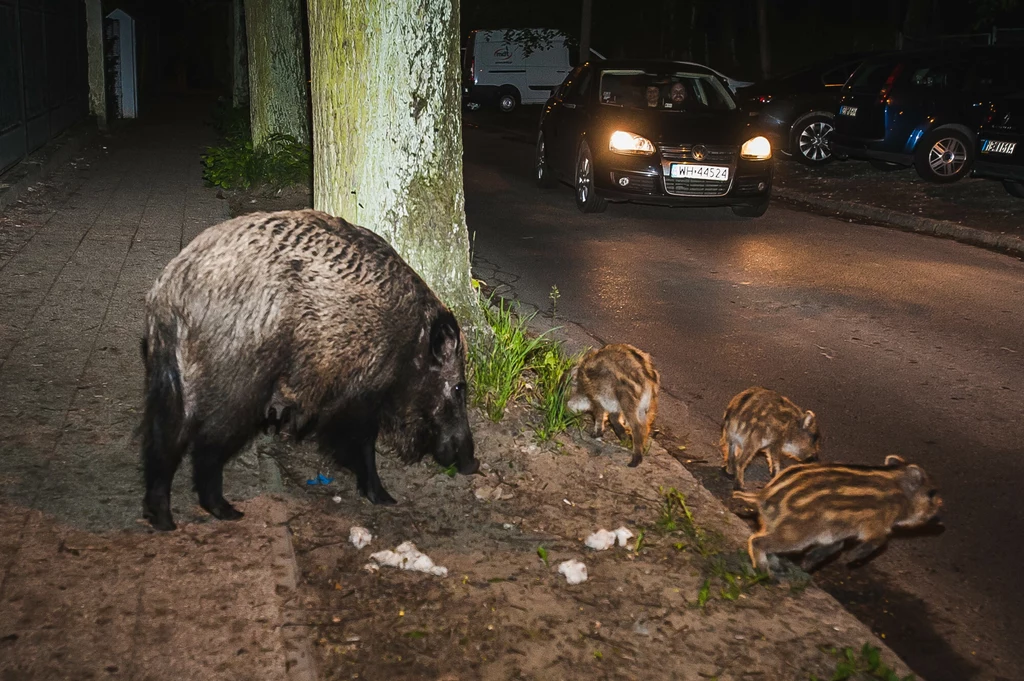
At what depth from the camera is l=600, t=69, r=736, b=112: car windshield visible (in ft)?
44.9

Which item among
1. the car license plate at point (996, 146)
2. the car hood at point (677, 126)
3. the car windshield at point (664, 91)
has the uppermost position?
the car windshield at point (664, 91)

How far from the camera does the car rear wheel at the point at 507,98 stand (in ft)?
104

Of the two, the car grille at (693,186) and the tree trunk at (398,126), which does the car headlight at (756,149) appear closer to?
the car grille at (693,186)

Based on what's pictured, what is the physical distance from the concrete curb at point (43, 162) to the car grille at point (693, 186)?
725cm

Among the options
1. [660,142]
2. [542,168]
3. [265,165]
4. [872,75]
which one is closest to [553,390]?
[660,142]

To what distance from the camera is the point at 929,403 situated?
6.77 meters

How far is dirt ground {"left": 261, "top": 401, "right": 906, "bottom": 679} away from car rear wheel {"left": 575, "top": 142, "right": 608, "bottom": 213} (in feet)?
27.1

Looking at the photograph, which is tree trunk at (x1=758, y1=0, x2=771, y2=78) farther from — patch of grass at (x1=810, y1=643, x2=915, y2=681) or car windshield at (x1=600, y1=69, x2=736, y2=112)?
patch of grass at (x1=810, y1=643, x2=915, y2=681)

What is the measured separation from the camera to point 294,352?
456 cm

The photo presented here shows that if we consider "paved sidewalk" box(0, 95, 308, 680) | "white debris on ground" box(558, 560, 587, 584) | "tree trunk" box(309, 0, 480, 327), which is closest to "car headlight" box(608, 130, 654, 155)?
"paved sidewalk" box(0, 95, 308, 680)

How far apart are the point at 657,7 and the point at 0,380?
4268cm

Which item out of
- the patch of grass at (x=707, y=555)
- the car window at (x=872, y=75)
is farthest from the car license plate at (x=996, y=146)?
the patch of grass at (x=707, y=555)

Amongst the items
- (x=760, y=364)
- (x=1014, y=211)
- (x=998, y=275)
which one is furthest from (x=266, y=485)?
(x=1014, y=211)

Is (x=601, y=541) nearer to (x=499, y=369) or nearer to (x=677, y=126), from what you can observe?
(x=499, y=369)
